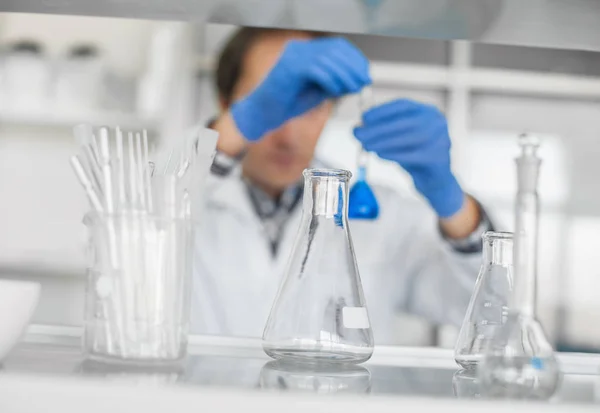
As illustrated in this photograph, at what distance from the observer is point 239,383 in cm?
43

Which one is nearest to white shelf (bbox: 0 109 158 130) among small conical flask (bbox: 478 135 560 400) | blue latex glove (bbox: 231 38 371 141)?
blue latex glove (bbox: 231 38 371 141)

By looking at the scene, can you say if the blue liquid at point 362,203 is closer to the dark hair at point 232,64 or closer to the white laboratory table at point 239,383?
the white laboratory table at point 239,383

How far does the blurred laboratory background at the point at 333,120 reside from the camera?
2.35 meters

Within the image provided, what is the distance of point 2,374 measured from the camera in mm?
385

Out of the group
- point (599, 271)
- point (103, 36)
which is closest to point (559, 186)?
point (599, 271)

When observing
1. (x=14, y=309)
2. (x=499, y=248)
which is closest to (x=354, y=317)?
(x=499, y=248)

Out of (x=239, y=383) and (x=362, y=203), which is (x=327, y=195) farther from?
(x=362, y=203)

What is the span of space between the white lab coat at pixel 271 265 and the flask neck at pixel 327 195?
102 cm

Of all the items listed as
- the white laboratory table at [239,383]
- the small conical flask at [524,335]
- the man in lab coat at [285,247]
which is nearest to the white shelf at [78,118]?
the man in lab coat at [285,247]

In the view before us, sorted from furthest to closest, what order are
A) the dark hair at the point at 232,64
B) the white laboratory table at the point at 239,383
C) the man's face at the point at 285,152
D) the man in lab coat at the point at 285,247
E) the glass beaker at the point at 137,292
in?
the dark hair at the point at 232,64
the man's face at the point at 285,152
the man in lab coat at the point at 285,247
the glass beaker at the point at 137,292
the white laboratory table at the point at 239,383

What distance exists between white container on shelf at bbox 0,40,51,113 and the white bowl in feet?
6.40

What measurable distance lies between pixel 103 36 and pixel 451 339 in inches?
61.0

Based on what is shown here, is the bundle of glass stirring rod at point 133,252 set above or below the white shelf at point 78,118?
below

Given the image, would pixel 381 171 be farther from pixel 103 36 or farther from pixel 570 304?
pixel 103 36
